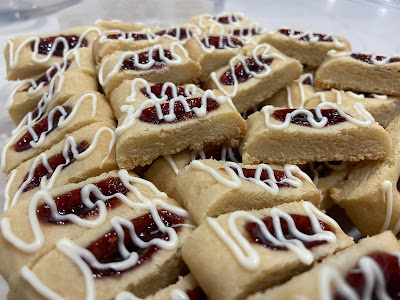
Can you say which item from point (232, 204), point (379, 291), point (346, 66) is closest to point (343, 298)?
point (379, 291)

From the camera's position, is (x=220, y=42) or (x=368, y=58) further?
(x=220, y=42)

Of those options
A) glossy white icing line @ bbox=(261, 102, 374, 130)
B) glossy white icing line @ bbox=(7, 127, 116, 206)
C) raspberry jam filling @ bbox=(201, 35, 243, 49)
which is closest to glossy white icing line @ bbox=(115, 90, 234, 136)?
glossy white icing line @ bbox=(7, 127, 116, 206)

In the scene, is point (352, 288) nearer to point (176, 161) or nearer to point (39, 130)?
point (176, 161)

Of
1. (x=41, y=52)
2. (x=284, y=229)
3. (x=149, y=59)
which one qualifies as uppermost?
(x=149, y=59)

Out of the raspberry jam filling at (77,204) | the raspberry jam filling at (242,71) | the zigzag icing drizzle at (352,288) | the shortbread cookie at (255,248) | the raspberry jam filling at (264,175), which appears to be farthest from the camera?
the raspberry jam filling at (242,71)

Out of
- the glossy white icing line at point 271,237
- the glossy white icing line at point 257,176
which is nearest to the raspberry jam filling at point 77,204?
the glossy white icing line at point 257,176

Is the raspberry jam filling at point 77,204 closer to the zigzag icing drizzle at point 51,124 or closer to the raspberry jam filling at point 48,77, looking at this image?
the zigzag icing drizzle at point 51,124

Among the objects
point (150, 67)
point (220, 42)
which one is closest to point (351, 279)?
point (150, 67)

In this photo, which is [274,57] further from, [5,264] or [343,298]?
[5,264]

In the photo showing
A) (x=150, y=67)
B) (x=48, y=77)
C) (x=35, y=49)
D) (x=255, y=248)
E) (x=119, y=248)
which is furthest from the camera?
(x=35, y=49)
